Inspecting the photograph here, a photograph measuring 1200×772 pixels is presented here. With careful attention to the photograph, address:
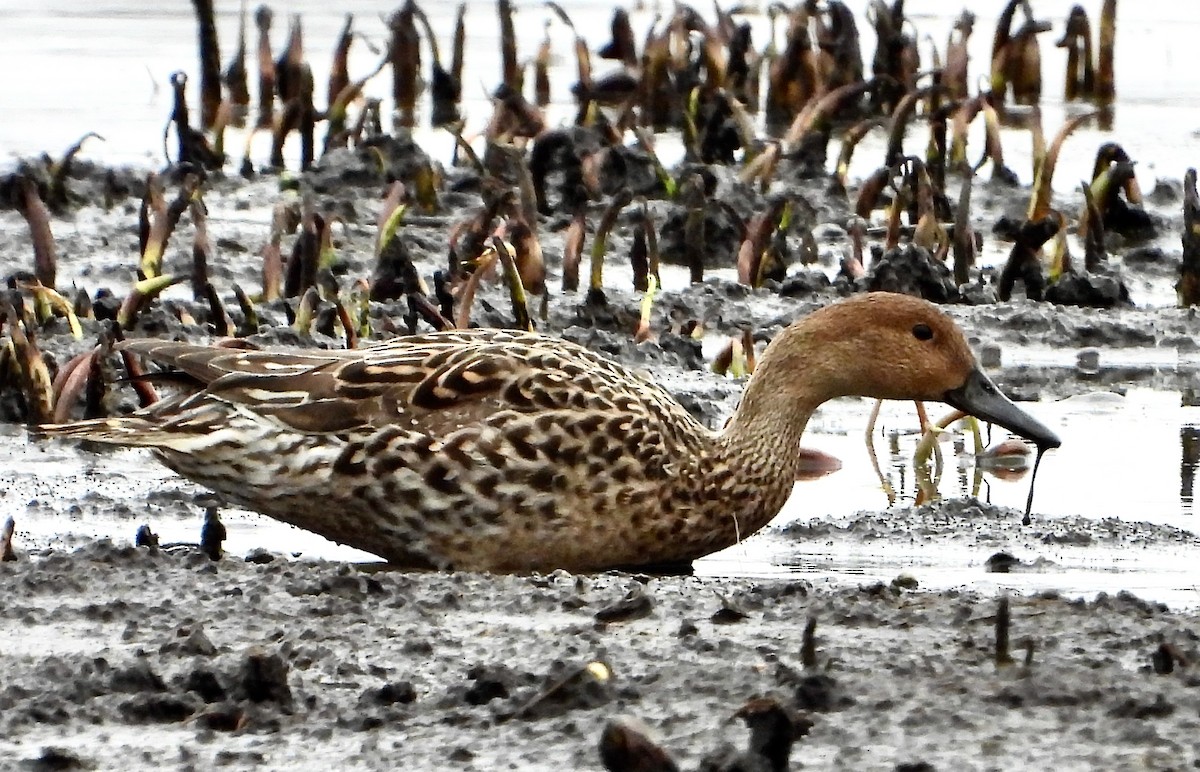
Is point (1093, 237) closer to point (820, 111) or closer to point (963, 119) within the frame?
point (963, 119)

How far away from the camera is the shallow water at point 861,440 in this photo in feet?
20.9

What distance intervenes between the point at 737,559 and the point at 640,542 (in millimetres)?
392

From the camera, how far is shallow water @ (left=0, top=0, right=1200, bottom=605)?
6383mm

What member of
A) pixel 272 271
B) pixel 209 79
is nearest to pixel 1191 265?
pixel 272 271

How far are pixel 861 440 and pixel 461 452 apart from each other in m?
2.12

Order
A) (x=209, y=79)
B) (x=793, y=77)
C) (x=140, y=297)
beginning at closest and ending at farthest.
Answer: (x=140, y=297) < (x=209, y=79) < (x=793, y=77)

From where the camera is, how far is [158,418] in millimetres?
6312

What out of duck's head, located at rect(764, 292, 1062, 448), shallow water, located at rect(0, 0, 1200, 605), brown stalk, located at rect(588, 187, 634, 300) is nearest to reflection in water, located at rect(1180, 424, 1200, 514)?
shallow water, located at rect(0, 0, 1200, 605)

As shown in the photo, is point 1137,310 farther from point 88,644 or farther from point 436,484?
point 88,644

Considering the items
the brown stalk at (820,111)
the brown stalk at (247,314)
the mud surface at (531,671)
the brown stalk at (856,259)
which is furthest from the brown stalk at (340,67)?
the mud surface at (531,671)

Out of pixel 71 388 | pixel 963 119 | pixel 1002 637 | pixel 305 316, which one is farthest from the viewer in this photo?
pixel 963 119

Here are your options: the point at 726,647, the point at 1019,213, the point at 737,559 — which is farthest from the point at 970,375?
the point at 1019,213

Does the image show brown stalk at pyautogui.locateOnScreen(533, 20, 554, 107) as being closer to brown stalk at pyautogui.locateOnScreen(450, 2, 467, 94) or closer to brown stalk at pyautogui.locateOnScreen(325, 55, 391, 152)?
brown stalk at pyautogui.locateOnScreen(450, 2, 467, 94)

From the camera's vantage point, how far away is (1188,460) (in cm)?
762
